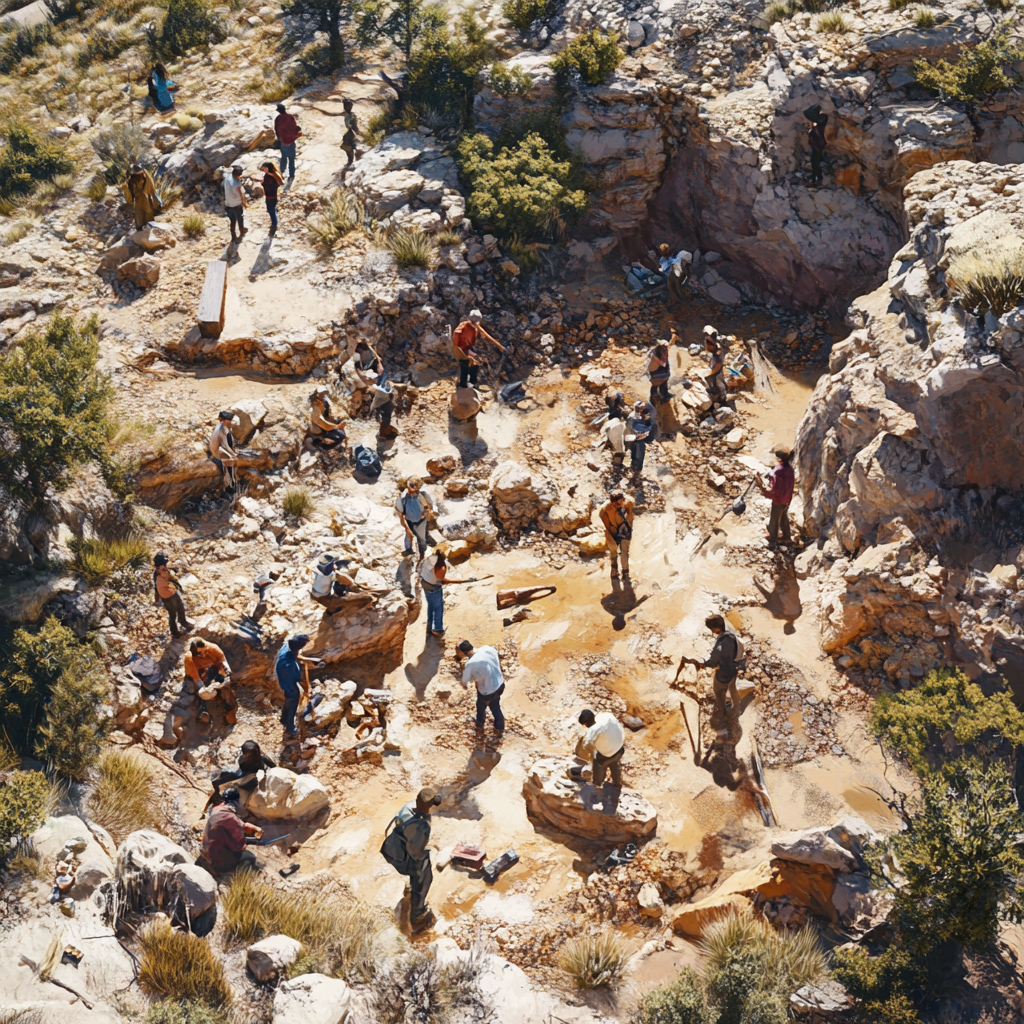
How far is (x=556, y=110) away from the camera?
17500 mm

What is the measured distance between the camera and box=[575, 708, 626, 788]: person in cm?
898

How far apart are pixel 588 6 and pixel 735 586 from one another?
547 inches

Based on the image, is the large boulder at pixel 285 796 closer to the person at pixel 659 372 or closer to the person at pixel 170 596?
the person at pixel 170 596

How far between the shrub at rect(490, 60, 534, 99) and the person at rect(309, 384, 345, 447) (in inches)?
322

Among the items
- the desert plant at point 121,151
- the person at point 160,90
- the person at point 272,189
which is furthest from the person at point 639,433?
the person at point 160,90

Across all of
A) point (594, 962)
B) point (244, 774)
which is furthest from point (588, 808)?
point (244, 774)

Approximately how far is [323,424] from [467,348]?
9.28 feet

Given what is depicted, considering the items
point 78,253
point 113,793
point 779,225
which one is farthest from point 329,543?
point 779,225

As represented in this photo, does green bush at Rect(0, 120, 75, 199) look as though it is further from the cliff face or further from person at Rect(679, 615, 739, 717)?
person at Rect(679, 615, 739, 717)

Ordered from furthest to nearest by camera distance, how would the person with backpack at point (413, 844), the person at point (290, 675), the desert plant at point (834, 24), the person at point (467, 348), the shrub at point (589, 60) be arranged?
1. the shrub at point (589, 60)
2. the desert plant at point (834, 24)
3. the person at point (467, 348)
4. the person at point (290, 675)
5. the person with backpack at point (413, 844)

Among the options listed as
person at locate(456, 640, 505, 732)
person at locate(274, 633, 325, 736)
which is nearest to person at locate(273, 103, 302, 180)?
person at locate(274, 633, 325, 736)

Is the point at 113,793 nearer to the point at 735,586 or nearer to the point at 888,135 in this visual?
the point at 735,586

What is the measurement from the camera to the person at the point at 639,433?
13.8 metres

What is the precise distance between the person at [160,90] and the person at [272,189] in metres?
4.49
